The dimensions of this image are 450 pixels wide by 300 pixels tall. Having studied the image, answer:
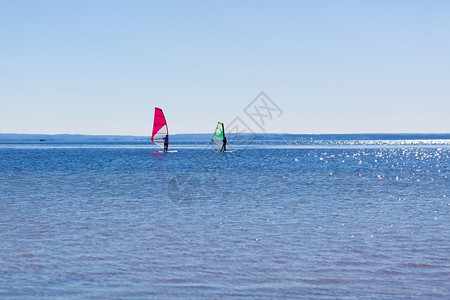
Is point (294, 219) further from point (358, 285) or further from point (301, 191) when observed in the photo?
point (301, 191)

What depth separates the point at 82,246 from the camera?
12.2 metres

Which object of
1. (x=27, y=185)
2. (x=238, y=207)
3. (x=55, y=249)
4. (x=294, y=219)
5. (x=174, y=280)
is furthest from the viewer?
(x=27, y=185)

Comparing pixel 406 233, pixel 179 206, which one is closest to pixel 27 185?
pixel 179 206

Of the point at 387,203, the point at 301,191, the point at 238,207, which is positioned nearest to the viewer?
the point at 238,207

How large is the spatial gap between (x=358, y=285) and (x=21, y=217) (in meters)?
11.8

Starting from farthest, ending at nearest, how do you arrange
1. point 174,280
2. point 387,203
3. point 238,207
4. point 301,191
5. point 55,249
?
point 301,191 → point 387,203 → point 238,207 → point 55,249 → point 174,280

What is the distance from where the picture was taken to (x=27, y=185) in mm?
30297

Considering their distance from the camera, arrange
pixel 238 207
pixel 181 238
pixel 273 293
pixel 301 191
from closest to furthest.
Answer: pixel 273 293, pixel 181 238, pixel 238 207, pixel 301 191

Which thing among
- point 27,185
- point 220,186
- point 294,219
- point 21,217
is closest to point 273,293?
point 294,219

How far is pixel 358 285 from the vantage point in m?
8.99

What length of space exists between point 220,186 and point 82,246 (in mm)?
18552

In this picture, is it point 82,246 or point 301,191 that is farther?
point 301,191

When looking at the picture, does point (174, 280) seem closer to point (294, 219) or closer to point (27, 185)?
point (294, 219)

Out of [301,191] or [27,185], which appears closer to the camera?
[301,191]
